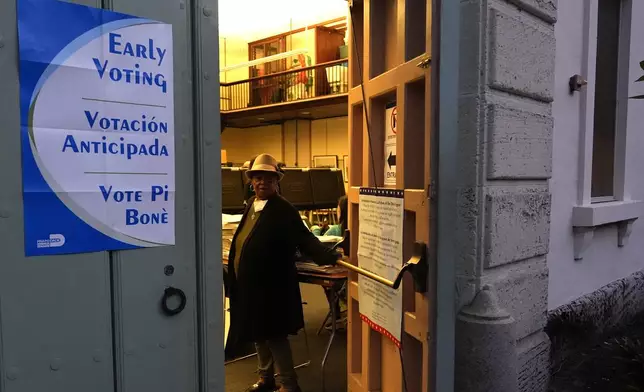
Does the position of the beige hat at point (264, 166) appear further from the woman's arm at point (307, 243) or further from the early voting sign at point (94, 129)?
the early voting sign at point (94, 129)

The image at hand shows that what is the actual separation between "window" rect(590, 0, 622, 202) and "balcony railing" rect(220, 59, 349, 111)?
7780mm

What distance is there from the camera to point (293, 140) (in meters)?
17.1

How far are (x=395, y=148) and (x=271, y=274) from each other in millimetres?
1681

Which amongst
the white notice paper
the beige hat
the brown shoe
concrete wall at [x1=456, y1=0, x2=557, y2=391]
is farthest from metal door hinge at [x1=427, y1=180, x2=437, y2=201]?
the brown shoe

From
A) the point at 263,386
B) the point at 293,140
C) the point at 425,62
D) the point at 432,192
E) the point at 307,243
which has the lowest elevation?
the point at 263,386

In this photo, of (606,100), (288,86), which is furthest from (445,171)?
(288,86)

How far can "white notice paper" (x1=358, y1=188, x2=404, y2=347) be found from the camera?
8.45 feet

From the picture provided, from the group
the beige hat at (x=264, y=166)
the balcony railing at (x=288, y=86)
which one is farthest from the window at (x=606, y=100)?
the balcony railing at (x=288, y=86)

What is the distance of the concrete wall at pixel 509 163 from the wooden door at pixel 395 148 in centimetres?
24

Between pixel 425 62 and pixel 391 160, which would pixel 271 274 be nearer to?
pixel 391 160

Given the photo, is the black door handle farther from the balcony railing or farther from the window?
the balcony railing

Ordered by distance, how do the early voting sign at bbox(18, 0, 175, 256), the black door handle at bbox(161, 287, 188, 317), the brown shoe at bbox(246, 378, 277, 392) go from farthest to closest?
1. the brown shoe at bbox(246, 378, 277, 392)
2. the black door handle at bbox(161, 287, 188, 317)
3. the early voting sign at bbox(18, 0, 175, 256)

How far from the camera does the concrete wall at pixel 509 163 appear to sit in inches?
103

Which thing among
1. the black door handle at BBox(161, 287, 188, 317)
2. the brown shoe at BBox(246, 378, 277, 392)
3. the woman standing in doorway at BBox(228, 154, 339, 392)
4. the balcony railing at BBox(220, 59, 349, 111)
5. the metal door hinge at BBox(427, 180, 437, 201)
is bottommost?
the brown shoe at BBox(246, 378, 277, 392)
